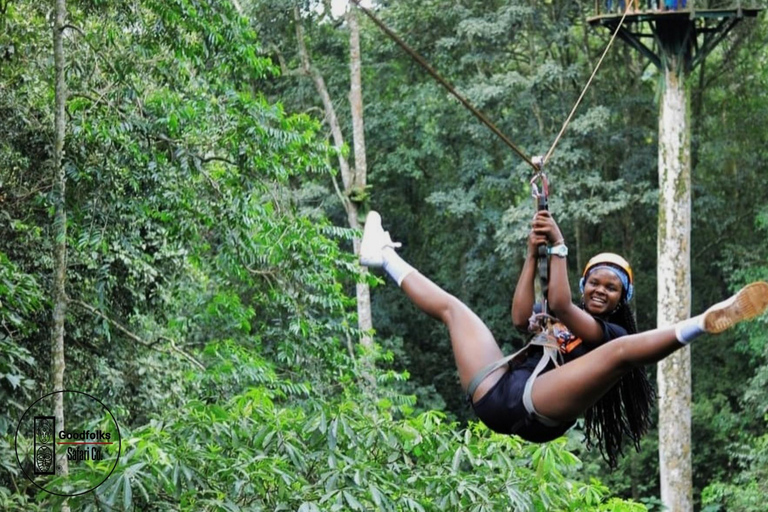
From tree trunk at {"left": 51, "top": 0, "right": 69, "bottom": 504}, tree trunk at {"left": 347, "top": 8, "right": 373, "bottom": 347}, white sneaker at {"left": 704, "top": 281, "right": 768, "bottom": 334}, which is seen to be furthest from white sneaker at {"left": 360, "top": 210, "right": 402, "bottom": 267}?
tree trunk at {"left": 347, "top": 8, "right": 373, "bottom": 347}

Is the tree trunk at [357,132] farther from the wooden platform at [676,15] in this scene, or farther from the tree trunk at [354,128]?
the wooden platform at [676,15]

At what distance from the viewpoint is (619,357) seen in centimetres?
286

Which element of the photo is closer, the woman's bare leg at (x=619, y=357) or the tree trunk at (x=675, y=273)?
the woman's bare leg at (x=619, y=357)

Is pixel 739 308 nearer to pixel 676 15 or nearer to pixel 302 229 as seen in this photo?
pixel 302 229

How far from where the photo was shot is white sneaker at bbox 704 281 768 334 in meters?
2.66

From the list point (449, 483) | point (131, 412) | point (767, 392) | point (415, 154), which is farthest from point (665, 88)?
point (449, 483)

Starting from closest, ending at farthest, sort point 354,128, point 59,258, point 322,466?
point 322,466 → point 59,258 → point 354,128

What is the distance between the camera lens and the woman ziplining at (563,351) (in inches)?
112

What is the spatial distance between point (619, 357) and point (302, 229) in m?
4.06

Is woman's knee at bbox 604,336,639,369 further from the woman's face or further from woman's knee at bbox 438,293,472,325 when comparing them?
woman's knee at bbox 438,293,472,325

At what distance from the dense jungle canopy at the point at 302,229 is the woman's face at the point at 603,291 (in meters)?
1.05

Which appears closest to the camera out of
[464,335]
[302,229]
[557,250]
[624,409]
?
[557,250]

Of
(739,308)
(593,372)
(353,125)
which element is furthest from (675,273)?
(739,308)

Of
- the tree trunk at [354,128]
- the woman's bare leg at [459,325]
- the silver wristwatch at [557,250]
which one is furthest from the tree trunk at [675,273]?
the silver wristwatch at [557,250]
